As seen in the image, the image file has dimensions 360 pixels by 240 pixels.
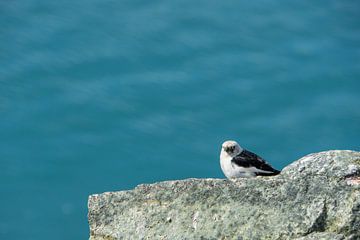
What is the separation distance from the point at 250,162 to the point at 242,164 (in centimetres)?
7

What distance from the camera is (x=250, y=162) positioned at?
19.3 feet

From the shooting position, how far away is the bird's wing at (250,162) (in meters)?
5.79

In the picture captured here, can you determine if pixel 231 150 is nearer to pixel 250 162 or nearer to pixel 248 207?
pixel 250 162

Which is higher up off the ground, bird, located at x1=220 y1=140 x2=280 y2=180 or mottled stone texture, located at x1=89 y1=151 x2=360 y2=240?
bird, located at x1=220 y1=140 x2=280 y2=180

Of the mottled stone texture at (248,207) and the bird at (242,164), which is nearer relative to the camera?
the mottled stone texture at (248,207)

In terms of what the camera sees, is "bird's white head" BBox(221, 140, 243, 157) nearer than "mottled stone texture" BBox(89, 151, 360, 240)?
No

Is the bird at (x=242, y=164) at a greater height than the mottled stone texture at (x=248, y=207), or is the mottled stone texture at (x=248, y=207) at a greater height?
the bird at (x=242, y=164)

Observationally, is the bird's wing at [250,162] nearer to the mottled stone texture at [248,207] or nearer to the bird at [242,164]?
the bird at [242,164]

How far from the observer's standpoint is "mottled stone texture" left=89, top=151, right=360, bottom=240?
13.0 ft

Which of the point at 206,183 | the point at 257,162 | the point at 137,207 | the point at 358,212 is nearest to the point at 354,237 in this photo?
the point at 358,212

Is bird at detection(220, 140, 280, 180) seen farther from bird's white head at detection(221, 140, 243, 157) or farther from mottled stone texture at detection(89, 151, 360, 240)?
mottled stone texture at detection(89, 151, 360, 240)

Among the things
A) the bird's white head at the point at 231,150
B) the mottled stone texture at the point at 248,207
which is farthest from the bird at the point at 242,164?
the mottled stone texture at the point at 248,207

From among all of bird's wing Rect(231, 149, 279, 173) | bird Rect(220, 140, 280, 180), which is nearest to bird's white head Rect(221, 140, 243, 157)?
bird Rect(220, 140, 280, 180)

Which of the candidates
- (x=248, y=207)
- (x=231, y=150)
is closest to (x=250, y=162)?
(x=231, y=150)
